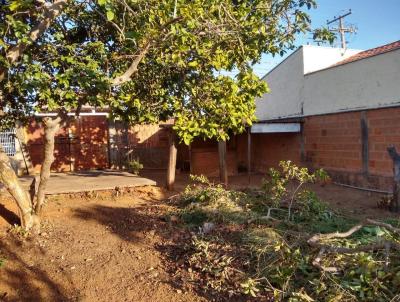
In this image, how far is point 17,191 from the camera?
5.77 m

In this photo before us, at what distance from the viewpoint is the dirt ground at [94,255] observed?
167 inches

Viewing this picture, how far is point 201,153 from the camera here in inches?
595

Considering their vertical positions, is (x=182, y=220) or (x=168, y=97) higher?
(x=168, y=97)

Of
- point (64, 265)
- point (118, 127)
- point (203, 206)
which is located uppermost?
point (118, 127)

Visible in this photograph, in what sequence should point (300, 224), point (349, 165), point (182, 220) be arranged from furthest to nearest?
point (349, 165) → point (182, 220) → point (300, 224)

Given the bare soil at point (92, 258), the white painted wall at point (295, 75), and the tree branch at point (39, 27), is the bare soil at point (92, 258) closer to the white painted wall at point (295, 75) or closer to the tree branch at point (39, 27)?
the tree branch at point (39, 27)

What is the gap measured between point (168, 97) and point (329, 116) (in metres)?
7.11

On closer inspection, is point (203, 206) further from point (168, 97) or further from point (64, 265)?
point (64, 265)

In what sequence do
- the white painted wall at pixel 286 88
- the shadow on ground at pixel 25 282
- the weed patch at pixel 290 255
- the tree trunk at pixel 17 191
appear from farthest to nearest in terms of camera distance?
the white painted wall at pixel 286 88 < the tree trunk at pixel 17 191 < the shadow on ground at pixel 25 282 < the weed patch at pixel 290 255

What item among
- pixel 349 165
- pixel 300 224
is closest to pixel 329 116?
pixel 349 165

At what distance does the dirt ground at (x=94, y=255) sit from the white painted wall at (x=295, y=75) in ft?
21.8

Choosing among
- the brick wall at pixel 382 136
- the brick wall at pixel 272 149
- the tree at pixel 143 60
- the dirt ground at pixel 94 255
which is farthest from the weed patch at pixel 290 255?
the brick wall at pixel 272 149

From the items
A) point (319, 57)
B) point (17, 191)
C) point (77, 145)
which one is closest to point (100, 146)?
point (77, 145)

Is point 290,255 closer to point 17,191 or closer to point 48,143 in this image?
point 48,143
